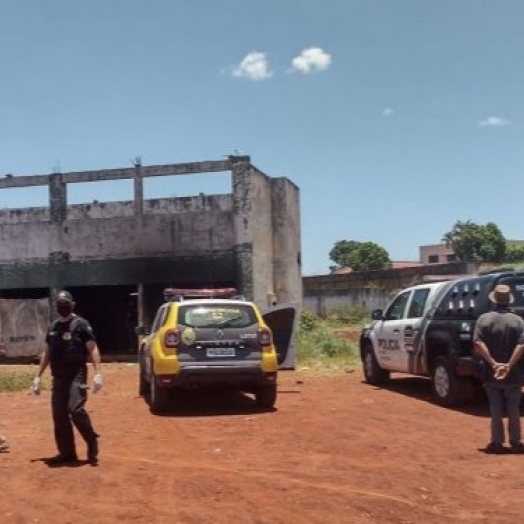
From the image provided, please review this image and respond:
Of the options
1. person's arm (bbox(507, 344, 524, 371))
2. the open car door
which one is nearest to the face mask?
person's arm (bbox(507, 344, 524, 371))

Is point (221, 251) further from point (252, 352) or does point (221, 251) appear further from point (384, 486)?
point (384, 486)

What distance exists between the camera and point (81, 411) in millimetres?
7359

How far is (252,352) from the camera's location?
11.0 meters

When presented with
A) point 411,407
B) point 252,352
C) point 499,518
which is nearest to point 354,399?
point 411,407

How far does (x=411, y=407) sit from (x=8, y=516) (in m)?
6.99

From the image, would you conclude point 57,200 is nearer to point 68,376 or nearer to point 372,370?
point 372,370

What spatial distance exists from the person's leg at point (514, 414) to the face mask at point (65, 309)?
178 inches

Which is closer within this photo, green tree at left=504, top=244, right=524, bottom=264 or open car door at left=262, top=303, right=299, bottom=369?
open car door at left=262, top=303, right=299, bottom=369

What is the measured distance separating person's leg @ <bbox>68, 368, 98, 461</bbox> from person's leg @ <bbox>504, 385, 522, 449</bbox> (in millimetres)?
4217

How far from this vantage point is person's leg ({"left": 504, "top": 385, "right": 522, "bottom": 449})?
7.77 m

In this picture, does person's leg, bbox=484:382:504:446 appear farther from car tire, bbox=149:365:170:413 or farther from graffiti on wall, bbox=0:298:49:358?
graffiti on wall, bbox=0:298:49:358

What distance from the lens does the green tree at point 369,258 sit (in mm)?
75438

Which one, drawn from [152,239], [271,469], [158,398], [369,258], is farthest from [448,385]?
[369,258]

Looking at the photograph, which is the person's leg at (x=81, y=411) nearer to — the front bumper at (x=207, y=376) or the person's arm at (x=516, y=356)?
the front bumper at (x=207, y=376)
